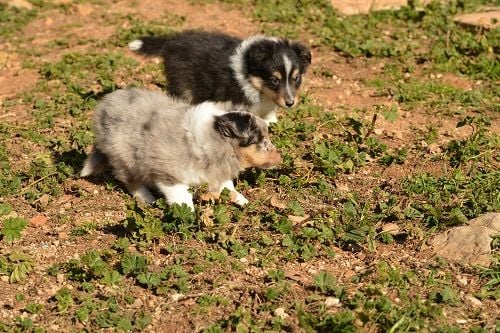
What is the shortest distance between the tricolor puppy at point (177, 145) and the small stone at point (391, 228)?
1.09 m

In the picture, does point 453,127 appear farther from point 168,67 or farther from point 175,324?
point 175,324

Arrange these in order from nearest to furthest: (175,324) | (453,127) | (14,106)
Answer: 1. (175,324)
2. (453,127)
3. (14,106)

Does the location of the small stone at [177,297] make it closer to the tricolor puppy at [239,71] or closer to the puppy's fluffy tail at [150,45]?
the tricolor puppy at [239,71]

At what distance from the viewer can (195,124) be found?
5.89 m

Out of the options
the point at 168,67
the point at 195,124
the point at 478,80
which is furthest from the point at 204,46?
the point at 478,80

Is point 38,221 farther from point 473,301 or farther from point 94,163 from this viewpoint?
point 473,301

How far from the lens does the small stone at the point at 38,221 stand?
585cm

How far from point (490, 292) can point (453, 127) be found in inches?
115

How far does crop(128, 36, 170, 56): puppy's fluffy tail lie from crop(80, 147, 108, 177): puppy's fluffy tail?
206cm

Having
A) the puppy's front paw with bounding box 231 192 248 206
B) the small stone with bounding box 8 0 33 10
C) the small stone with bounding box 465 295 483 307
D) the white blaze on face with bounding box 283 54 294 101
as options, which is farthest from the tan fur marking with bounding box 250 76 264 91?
the small stone with bounding box 8 0 33 10

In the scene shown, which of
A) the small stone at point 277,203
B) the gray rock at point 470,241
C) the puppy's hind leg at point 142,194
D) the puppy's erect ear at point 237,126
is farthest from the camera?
the puppy's hind leg at point 142,194

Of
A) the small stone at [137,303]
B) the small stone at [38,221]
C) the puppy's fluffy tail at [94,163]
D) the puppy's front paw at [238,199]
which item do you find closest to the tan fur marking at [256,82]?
the puppy's front paw at [238,199]

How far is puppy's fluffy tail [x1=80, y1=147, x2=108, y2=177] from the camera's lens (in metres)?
6.45

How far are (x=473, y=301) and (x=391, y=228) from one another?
98cm
